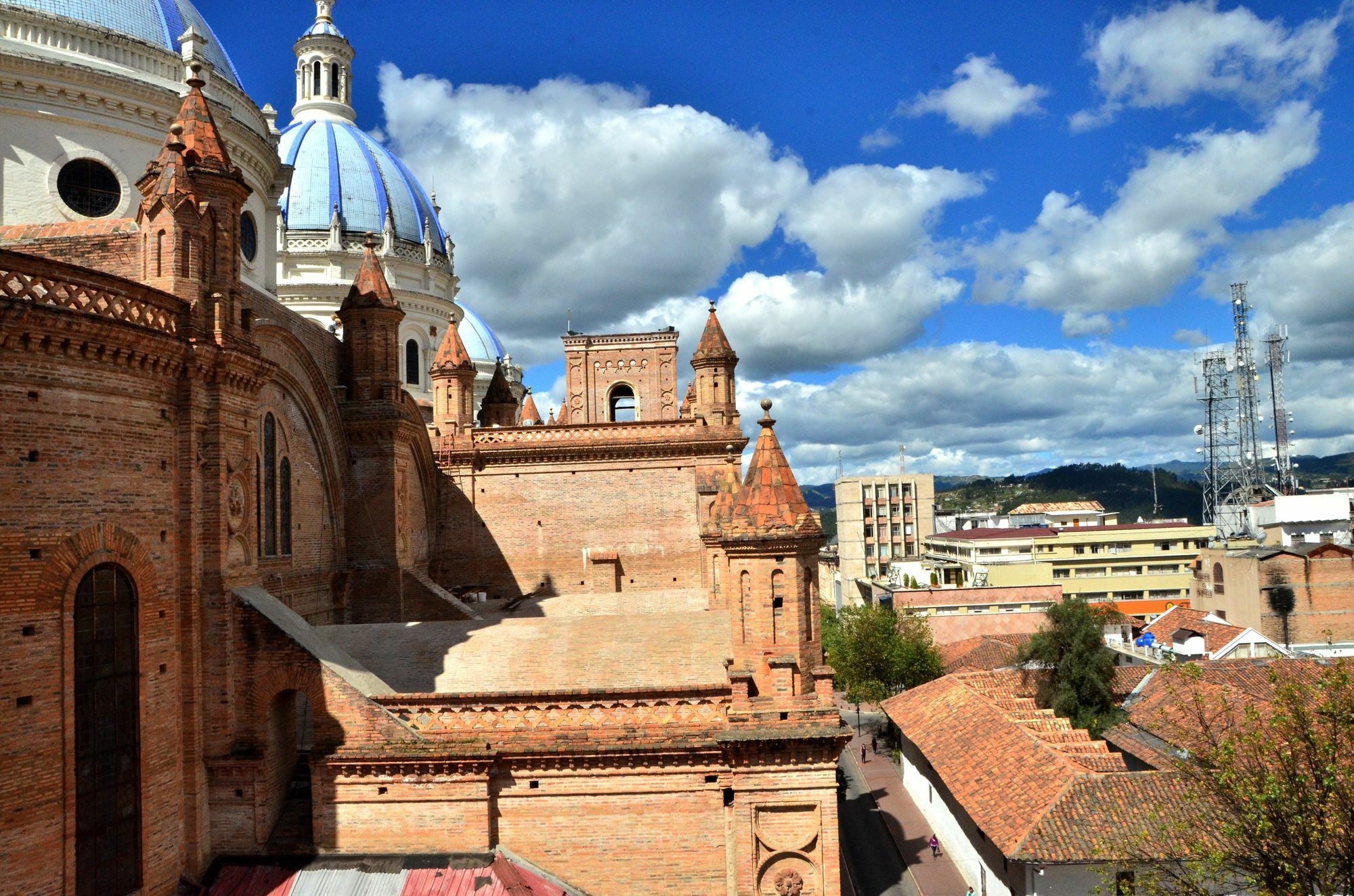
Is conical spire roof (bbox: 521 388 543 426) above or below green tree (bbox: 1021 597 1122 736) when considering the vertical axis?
above

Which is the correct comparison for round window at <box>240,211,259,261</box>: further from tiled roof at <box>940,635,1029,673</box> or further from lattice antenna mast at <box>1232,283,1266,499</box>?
lattice antenna mast at <box>1232,283,1266,499</box>

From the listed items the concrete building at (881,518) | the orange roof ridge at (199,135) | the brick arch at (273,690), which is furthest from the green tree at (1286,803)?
the concrete building at (881,518)

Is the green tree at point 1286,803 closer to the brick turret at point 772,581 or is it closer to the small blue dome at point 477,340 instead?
the brick turret at point 772,581

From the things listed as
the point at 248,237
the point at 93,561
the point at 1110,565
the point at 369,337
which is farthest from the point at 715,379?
the point at 1110,565

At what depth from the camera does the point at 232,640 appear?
1603 centimetres

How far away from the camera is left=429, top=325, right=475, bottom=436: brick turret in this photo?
111 ft

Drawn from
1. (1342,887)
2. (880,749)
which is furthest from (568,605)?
(880,749)

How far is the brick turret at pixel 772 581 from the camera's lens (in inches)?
680

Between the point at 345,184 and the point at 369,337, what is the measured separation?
24.2 m

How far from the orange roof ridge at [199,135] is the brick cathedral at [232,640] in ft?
0.15

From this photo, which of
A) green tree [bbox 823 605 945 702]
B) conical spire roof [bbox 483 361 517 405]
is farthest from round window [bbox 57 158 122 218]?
green tree [bbox 823 605 945 702]

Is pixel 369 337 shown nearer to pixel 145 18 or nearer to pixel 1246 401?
pixel 145 18

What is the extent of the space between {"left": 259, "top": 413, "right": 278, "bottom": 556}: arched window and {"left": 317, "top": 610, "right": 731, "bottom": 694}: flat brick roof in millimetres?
2324

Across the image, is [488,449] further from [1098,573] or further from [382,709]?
[1098,573]
